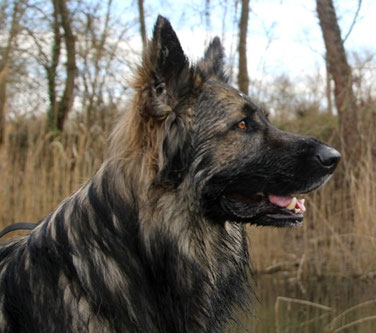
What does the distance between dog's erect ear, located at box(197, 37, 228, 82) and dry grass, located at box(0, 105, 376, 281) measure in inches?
121

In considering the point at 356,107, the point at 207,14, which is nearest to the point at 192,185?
the point at 207,14

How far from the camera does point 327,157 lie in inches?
121

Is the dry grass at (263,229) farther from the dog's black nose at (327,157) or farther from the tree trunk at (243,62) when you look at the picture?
the dog's black nose at (327,157)

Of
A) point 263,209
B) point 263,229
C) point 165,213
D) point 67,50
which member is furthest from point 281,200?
point 67,50

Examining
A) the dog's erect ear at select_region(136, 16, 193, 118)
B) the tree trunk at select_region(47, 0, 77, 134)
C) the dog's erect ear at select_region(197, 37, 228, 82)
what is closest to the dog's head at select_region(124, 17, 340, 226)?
the dog's erect ear at select_region(136, 16, 193, 118)

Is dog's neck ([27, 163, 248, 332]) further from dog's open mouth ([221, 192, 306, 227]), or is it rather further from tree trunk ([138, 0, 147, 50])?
tree trunk ([138, 0, 147, 50])

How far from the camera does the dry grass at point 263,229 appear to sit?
7262mm

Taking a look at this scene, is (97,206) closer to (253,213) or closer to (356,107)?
(253,213)

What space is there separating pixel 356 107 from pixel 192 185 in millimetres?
7679

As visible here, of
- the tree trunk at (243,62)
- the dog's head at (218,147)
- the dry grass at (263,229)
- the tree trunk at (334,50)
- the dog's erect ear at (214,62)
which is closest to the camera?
the dog's head at (218,147)

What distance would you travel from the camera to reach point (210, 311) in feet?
9.62

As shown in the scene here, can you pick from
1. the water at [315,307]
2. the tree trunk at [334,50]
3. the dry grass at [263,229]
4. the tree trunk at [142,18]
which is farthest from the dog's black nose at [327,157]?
the tree trunk at [142,18]

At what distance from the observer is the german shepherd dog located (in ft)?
8.82

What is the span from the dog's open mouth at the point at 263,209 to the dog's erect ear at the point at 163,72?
631 mm
